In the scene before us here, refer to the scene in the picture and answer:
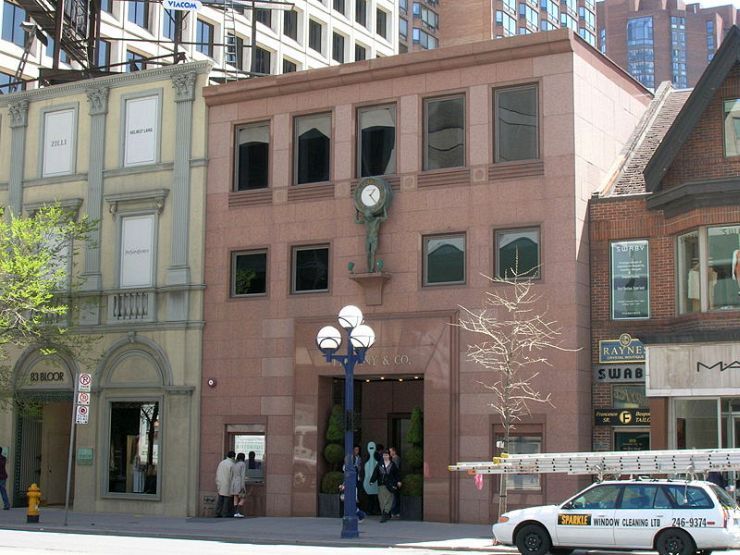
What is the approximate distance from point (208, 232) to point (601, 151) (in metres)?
10.7

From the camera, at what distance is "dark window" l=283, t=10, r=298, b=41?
211ft

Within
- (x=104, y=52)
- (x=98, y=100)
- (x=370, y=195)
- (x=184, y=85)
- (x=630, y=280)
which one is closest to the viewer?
(x=630, y=280)

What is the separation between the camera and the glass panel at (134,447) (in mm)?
32281

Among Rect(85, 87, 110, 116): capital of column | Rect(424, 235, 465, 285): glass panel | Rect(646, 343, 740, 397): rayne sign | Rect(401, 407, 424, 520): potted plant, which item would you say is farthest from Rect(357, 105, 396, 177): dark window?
Rect(646, 343, 740, 397): rayne sign

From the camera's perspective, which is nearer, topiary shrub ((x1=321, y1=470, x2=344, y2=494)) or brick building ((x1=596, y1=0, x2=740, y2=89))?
topiary shrub ((x1=321, y1=470, x2=344, y2=494))

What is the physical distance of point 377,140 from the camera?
30.5 m

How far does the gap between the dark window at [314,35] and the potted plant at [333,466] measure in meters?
40.1

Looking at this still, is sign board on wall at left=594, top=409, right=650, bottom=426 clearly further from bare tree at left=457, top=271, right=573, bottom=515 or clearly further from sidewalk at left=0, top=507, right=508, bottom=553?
sidewalk at left=0, top=507, right=508, bottom=553

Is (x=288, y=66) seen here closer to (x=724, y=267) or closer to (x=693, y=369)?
(x=724, y=267)

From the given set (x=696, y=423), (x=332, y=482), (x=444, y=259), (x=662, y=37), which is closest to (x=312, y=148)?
(x=444, y=259)

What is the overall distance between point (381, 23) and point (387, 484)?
50554 millimetres

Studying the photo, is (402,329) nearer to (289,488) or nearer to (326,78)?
(289,488)

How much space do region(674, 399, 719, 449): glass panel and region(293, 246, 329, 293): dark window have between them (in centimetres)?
945

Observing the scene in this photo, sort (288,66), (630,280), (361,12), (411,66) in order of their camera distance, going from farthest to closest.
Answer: (361,12)
(288,66)
(411,66)
(630,280)
